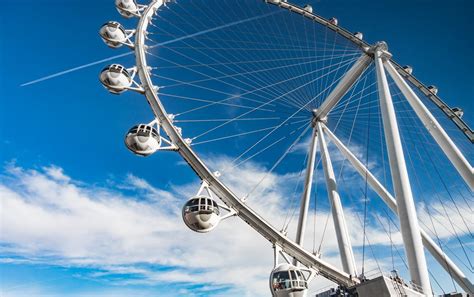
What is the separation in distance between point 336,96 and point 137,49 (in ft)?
49.1

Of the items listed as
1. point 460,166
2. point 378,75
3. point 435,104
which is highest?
point 435,104

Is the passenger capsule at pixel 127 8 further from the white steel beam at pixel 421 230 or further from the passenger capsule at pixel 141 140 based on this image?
the white steel beam at pixel 421 230

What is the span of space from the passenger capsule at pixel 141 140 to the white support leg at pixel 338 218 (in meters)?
12.8

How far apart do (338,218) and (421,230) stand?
20.5 feet

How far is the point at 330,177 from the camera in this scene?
2180 centimetres

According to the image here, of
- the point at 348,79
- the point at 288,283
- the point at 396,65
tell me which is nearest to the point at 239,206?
the point at 288,283

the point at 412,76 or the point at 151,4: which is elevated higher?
the point at 151,4

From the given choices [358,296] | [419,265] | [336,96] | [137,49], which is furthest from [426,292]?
[137,49]

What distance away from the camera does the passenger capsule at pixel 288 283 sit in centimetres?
1345

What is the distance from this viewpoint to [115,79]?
661 inches

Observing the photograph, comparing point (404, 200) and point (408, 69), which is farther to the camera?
point (408, 69)

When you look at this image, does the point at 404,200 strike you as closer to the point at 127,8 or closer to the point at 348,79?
the point at 348,79

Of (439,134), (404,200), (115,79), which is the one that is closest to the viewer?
(404,200)

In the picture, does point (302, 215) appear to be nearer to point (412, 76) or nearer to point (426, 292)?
point (426, 292)
